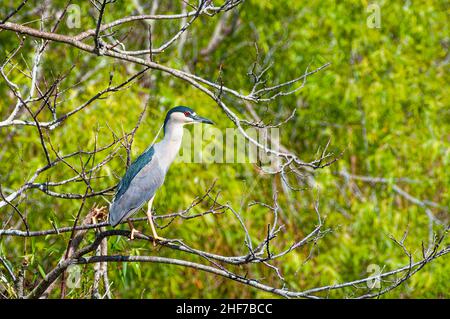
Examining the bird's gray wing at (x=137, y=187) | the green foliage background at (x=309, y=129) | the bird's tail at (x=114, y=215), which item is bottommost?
the bird's tail at (x=114, y=215)

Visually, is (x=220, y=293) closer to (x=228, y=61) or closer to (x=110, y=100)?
(x=110, y=100)

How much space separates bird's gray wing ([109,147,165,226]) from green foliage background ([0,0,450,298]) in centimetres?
146

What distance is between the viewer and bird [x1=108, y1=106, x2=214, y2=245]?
13.6ft

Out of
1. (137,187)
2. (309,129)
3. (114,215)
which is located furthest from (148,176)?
(309,129)

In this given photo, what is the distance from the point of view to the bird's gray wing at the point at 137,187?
4152 millimetres

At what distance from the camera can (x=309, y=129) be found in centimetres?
789

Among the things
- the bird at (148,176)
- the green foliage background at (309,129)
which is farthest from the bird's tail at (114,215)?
the green foliage background at (309,129)

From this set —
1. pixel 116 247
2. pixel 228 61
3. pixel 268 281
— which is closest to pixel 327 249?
pixel 268 281

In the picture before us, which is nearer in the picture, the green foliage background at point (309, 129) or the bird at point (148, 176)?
the bird at point (148, 176)

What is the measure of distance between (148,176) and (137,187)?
134 mm

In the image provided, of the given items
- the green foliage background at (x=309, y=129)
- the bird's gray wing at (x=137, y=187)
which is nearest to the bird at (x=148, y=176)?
the bird's gray wing at (x=137, y=187)

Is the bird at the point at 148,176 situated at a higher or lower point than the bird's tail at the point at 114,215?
higher

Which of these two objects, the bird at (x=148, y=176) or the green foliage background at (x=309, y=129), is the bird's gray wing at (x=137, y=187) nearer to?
the bird at (x=148, y=176)
